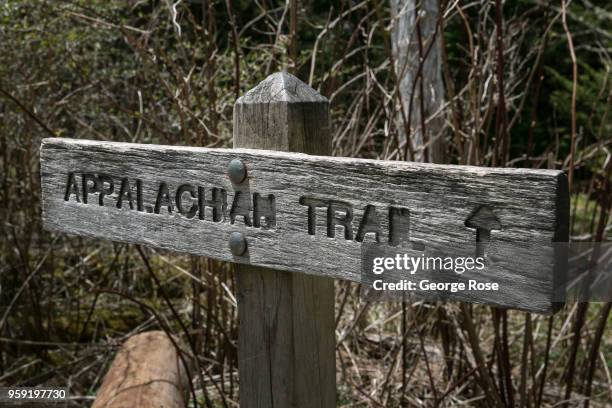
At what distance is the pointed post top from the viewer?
1.92 m

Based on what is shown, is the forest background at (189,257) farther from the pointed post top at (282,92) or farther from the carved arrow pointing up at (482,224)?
the carved arrow pointing up at (482,224)

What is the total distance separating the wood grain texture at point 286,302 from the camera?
192 cm

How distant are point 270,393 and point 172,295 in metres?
4.14

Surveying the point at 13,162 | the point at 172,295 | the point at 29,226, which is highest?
the point at 13,162

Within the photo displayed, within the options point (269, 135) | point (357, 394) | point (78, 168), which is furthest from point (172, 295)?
point (269, 135)

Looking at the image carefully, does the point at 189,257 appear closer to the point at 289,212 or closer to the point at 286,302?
the point at 286,302

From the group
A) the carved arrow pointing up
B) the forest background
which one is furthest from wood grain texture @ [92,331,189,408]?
the carved arrow pointing up

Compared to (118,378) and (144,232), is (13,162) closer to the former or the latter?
(118,378)

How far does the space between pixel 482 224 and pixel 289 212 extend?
458mm

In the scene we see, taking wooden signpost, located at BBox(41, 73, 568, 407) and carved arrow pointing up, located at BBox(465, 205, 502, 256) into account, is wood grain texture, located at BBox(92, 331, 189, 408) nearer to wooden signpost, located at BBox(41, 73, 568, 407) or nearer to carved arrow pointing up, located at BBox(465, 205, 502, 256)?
wooden signpost, located at BBox(41, 73, 568, 407)

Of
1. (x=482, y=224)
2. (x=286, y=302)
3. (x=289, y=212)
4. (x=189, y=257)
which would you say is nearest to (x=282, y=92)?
(x=289, y=212)

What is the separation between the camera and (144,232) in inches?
82.1

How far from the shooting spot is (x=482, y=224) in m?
1.49

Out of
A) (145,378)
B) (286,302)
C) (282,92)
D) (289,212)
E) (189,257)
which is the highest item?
(282,92)
